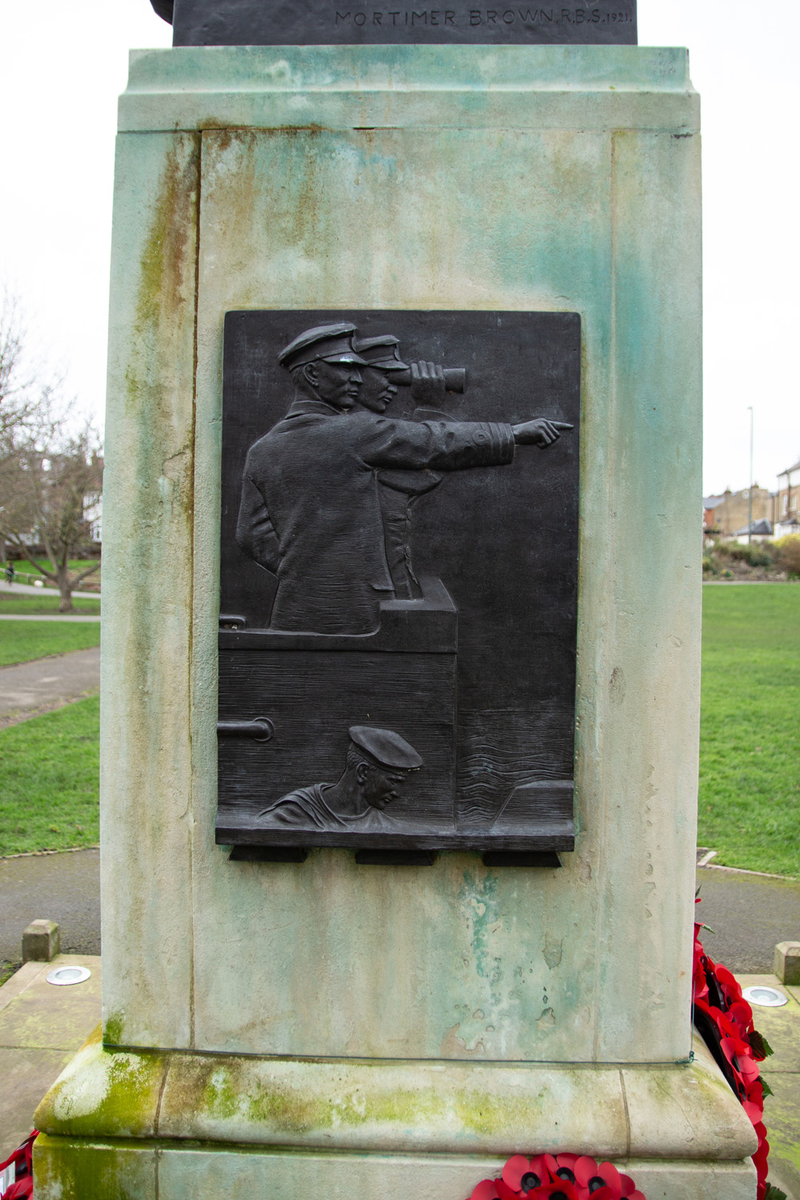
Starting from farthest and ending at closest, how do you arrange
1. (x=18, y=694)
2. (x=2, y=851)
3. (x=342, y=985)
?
(x=18, y=694), (x=2, y=851), (x=342, y=985)

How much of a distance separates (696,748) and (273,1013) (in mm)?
1450

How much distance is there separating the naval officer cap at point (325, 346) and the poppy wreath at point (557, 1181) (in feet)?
7.27

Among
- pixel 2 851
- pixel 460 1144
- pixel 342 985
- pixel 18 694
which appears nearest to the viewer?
pixel 460 1144

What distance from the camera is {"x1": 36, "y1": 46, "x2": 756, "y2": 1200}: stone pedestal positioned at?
2.39m

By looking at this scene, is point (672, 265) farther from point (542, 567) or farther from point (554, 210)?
point (542, 567)

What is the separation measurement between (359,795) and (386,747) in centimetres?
15

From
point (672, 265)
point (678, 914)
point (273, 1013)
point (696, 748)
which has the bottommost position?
point (273, 1013)

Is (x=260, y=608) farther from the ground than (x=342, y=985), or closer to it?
farther from the ground

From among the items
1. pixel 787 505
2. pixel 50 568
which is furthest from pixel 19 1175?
pixel 787 505

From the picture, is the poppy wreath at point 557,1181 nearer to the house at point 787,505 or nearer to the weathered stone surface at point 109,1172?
the weathered stone surface at point 109,1172

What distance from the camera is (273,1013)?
2.52 metres

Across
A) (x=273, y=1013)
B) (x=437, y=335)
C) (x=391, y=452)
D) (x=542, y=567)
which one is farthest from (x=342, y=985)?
(x=437, y=335)

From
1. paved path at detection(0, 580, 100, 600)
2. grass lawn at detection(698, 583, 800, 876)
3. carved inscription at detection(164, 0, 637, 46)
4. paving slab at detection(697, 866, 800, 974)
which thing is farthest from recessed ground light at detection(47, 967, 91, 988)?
paved path at detection(0, 580, 100, 600)

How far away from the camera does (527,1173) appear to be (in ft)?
7.54
